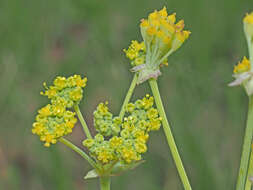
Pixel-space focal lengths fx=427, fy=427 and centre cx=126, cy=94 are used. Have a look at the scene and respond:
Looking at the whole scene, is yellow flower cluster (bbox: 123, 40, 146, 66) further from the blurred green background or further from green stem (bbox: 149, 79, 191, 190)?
the blurred green background

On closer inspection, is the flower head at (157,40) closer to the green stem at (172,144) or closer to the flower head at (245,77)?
the green stem at (172,144)

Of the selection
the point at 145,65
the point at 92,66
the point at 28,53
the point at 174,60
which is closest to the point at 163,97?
the point at 174,60

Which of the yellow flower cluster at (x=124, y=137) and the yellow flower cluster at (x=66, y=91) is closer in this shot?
the yellow flower cluster at (x=124, y=137)

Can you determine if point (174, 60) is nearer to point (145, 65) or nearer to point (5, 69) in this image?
point (5, 69)

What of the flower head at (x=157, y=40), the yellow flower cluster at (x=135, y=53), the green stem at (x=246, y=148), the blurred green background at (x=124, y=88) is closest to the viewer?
the green stem at (x=246, y=148)

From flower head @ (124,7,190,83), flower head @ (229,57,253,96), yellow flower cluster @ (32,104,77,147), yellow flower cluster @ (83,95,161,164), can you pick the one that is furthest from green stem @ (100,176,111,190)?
flower head @ (229,57,253,96)

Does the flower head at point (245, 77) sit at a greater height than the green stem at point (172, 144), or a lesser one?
greater

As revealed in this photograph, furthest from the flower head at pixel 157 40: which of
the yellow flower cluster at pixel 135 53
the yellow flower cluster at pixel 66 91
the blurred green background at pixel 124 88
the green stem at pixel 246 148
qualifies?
the blurred green background at pixel 124 88
